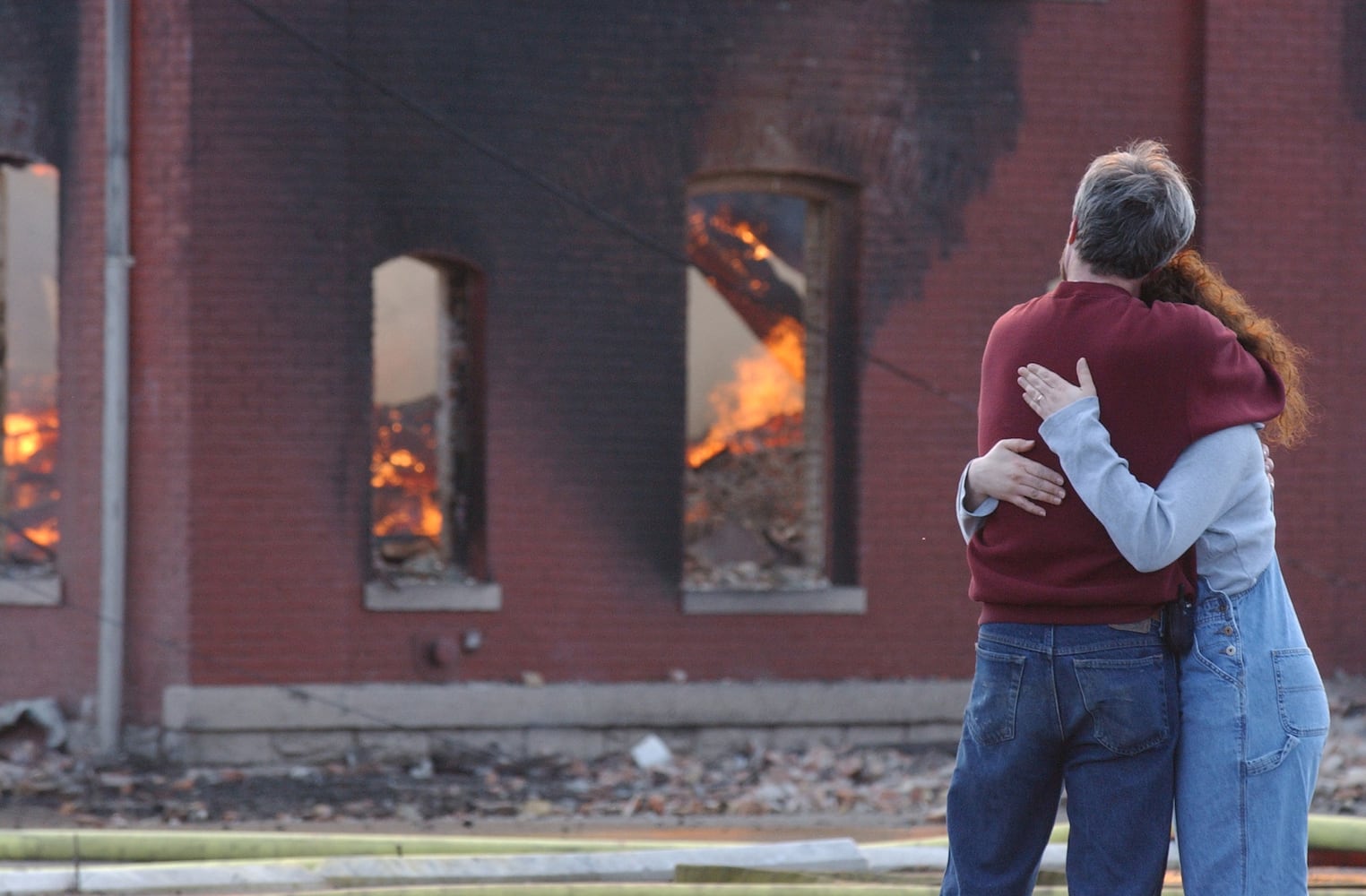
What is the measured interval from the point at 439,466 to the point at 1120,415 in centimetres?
741

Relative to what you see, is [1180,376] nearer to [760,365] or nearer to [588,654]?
[588,654]

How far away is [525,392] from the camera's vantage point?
928cm

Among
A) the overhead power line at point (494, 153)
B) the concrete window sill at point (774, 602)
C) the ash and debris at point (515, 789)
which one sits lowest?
the ash and debris at point (515, 789)

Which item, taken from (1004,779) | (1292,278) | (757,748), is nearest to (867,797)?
(757,748)

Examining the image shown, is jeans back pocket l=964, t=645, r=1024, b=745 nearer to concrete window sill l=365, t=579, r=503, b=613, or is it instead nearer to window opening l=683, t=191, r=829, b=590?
concrete window sill l=365, t=579, r=503, b=613

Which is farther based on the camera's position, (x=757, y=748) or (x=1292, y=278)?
(x=1292, y=278)

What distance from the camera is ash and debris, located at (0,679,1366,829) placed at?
7844 millimetres

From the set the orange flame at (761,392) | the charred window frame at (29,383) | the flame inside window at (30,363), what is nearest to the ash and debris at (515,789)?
the charred window frame at (29,383)

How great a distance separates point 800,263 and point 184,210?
403cm

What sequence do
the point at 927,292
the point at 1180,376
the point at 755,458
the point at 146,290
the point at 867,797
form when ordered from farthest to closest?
the point at 755,458 < the point at 927,292 < the point at 146,290 < the point at 867,797 < the point at 1180,376

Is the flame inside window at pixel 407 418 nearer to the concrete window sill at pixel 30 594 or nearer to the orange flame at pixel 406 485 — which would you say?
the orange flame at pixel 406 485

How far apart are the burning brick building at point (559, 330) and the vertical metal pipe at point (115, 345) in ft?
0.11

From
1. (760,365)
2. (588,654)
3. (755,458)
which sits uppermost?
(760,365)

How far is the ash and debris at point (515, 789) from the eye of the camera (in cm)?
784
